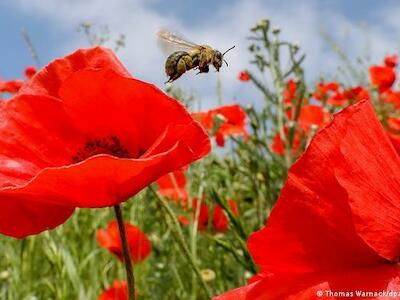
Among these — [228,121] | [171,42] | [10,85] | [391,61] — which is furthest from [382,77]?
[171,42]

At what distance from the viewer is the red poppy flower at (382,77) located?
358 centimetres

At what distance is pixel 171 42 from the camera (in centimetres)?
108

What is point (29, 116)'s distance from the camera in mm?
794

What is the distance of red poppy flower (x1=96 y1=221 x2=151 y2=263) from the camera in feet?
7.47

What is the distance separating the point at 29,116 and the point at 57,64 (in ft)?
0.25

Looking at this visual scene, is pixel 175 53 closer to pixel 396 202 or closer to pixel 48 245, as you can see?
pixel 396 202

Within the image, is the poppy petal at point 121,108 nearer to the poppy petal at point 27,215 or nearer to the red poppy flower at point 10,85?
the poppy petal at point 27,215

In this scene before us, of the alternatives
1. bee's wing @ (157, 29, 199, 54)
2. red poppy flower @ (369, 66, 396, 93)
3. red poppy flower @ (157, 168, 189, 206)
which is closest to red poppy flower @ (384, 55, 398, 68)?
red poppy flower @ (369, 66, 396, 93)

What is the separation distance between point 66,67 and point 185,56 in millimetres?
201

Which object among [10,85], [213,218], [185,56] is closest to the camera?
[185,56]

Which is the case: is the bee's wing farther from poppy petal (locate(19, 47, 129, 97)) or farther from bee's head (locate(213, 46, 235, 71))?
poppy petal (locate(19, 47, 129, 97))

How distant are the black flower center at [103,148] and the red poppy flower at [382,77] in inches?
115

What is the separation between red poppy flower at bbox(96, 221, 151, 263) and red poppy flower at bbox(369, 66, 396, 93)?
1656 millimetres

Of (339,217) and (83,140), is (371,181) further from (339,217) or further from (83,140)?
(83,140)
